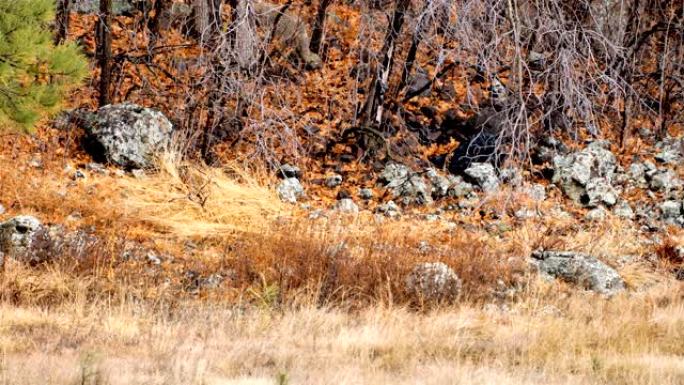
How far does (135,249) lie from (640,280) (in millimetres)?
4915

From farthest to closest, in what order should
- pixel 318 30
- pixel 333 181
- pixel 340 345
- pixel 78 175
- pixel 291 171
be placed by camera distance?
pixel 318 30 → pixel 333 181 → pixel 291 171 → pixel 78 175 → pixel 340 345

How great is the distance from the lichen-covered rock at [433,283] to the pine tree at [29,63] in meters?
3.56

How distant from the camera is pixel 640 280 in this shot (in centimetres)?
830

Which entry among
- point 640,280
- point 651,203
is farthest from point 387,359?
point 651,203

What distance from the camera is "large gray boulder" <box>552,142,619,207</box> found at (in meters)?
11.2

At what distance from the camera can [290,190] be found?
1047 cm

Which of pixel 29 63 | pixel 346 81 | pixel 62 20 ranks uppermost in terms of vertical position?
pixel 62 20

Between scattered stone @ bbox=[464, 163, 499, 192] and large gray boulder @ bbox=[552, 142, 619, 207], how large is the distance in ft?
3.41

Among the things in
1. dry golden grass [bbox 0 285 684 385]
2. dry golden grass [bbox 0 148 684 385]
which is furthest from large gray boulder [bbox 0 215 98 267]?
dry golden grass [bbox 0 285 684 385]

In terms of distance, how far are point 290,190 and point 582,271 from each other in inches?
154

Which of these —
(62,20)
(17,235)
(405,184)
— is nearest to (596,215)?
(405,184)

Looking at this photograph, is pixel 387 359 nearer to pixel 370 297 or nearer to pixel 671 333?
pixel 370 297

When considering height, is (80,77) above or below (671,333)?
above

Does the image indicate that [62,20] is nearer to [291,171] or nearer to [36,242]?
[291,171]
